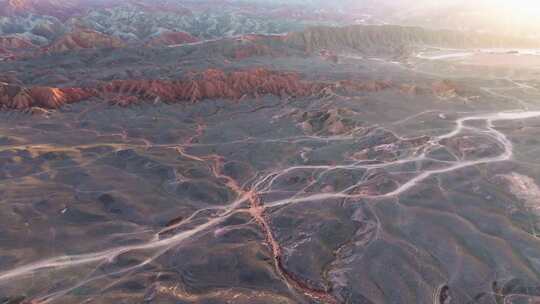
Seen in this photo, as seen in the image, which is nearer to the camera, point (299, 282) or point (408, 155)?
point (299, 282)

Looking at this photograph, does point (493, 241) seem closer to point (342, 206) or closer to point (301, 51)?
point (342, 206)

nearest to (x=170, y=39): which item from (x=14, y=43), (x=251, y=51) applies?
(x=251, y=51)

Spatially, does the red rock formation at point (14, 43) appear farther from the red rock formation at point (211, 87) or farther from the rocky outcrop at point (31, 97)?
→ the red rock formation at point (211, 87)

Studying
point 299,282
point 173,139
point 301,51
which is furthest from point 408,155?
point 301,51

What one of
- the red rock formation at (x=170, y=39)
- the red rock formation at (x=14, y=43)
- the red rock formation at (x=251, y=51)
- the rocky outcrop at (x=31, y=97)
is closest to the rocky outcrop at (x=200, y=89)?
the rocky outcrop at (x=31, y=97)

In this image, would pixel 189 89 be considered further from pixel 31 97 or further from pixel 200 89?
pixel 31 97
